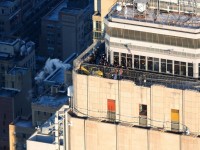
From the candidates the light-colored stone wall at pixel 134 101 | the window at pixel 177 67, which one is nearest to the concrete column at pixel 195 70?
the window at pixel 177 67

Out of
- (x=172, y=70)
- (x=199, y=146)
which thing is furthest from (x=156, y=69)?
(x=199, y=146)

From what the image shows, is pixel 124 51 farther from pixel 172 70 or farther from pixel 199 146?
pixel 199 146

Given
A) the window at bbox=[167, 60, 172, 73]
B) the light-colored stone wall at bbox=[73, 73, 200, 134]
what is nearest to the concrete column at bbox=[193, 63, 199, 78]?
the window at bbox=[167, 60, 172, 73]

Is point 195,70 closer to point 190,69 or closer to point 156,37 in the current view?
point 190,69

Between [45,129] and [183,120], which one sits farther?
[45,129]

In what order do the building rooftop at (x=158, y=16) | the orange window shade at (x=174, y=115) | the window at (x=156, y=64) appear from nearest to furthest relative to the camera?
1. the orange window shade at (x=174, y=115)
2. the building rooftop at (x=158, y=16)
3. the window at (x=156, y=64)

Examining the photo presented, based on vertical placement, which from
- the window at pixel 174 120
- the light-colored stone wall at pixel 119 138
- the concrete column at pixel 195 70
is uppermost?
the concrete column at pixel 195 70

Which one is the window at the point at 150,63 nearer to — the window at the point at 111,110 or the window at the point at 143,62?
the window at the point at 143,62

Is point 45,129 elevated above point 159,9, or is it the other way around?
point 159,9

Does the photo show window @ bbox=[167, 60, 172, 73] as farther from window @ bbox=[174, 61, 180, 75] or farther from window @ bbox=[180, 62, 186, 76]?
window @ bbox=[180, 62, 186, 76]
